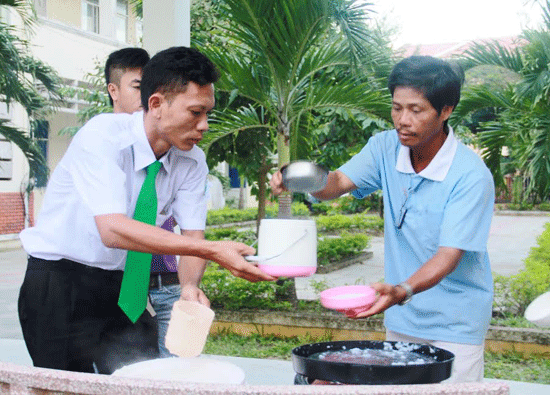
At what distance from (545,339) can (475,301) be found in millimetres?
3365

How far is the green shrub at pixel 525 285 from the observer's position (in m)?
5.77

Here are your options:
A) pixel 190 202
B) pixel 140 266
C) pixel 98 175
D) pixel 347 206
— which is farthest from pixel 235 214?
pixel 98 175

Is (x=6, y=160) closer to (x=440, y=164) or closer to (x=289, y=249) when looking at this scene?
(x=440, y=164)

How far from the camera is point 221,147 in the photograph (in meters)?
7.68

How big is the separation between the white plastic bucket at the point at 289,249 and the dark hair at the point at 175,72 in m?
0.45

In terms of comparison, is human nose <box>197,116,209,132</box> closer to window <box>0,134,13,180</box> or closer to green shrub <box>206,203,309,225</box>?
window <box>0,134,13,180</box>

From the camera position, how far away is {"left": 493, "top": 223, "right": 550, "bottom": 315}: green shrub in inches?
227

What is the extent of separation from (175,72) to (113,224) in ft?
1.44

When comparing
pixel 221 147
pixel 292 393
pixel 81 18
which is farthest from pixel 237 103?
pixel 81 18

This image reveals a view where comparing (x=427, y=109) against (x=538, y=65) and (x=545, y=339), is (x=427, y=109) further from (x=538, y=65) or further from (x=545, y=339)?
(x=538, y=65)

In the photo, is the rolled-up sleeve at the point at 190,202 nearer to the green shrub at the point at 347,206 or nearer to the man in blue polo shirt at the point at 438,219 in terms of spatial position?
the man in blue polo shirt at the point at 438,219

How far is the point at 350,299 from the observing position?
69.6 inches

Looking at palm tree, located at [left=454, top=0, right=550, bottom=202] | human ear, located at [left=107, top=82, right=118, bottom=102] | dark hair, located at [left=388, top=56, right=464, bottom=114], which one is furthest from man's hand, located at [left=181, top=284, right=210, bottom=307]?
palm tree, located at [left=454, top=0, right=550, bottom=202]

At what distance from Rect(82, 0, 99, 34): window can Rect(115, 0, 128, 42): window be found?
75 cm
